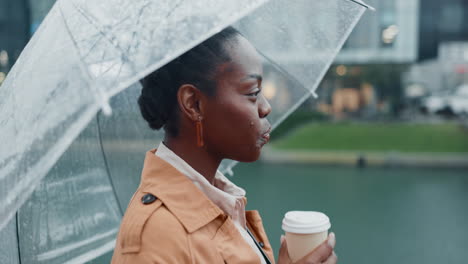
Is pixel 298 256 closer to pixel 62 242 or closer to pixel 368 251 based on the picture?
pixel 62 242

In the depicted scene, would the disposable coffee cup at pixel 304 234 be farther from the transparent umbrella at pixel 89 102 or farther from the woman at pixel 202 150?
the transparent umbrella at pixel 89 102

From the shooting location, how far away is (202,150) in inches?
55.0

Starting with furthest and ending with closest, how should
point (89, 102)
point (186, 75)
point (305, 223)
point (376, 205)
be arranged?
point (376, 205), point (305, 223), point (186, 75), point (89, 102)

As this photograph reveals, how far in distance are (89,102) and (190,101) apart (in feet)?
1.13

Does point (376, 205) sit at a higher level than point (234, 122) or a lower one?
lower

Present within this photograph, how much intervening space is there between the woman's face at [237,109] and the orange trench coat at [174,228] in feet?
0.55

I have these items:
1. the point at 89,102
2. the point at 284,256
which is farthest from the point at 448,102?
the point at 89,102

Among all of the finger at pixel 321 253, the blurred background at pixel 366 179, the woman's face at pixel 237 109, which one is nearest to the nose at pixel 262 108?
the woman's face at pixel 237 109

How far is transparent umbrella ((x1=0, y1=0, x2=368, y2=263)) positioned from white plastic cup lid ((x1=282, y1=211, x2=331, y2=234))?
1.99 ft

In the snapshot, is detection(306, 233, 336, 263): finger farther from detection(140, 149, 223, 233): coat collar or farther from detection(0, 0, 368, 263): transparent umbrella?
detection(0, 0, 368, 263): transparent umbrella

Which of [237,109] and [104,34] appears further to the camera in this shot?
[237,109]

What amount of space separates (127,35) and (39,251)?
2.82ft

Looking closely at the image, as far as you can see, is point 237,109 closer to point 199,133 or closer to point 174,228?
point 199,133

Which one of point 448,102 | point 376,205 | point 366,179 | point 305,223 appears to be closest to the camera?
point 305,223
